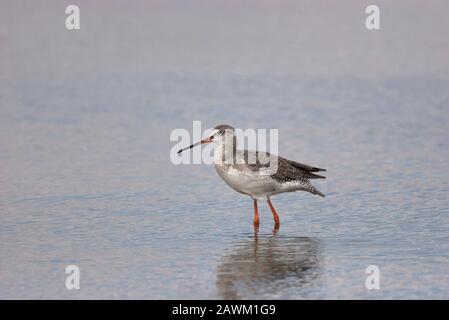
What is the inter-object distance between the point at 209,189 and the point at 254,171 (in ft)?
7.24

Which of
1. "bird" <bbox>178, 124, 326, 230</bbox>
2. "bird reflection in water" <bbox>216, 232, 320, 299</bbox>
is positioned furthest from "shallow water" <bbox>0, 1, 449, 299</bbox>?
"bird" <bbox>178, 124, 326, 230</bbox>

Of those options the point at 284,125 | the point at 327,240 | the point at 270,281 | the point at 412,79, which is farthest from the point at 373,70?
the point at 270,281

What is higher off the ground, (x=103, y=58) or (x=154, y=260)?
(x=103, y=58)

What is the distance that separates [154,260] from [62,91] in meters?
13.9

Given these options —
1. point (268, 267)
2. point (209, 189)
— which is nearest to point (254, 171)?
point (209, 189)

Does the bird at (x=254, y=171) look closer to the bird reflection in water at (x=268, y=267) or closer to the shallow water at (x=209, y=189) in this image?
the shallow water at (x=209, y=189)

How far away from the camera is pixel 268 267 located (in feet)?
37.4

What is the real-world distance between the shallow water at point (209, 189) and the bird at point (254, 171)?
430 mm

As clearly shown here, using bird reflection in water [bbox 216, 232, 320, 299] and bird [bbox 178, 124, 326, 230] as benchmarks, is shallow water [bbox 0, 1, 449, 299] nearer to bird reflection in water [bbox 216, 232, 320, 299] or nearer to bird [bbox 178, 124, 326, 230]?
bird reflection in water [bbox 216, 232, 320, 299]

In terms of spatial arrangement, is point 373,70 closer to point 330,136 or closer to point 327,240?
point 330,136

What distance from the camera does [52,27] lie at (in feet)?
98.3

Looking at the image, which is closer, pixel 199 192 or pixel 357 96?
pixel 199 192

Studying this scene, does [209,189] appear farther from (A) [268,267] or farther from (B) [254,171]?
(A) [268,267]

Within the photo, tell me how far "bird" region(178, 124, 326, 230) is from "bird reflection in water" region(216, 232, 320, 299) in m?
1.13
